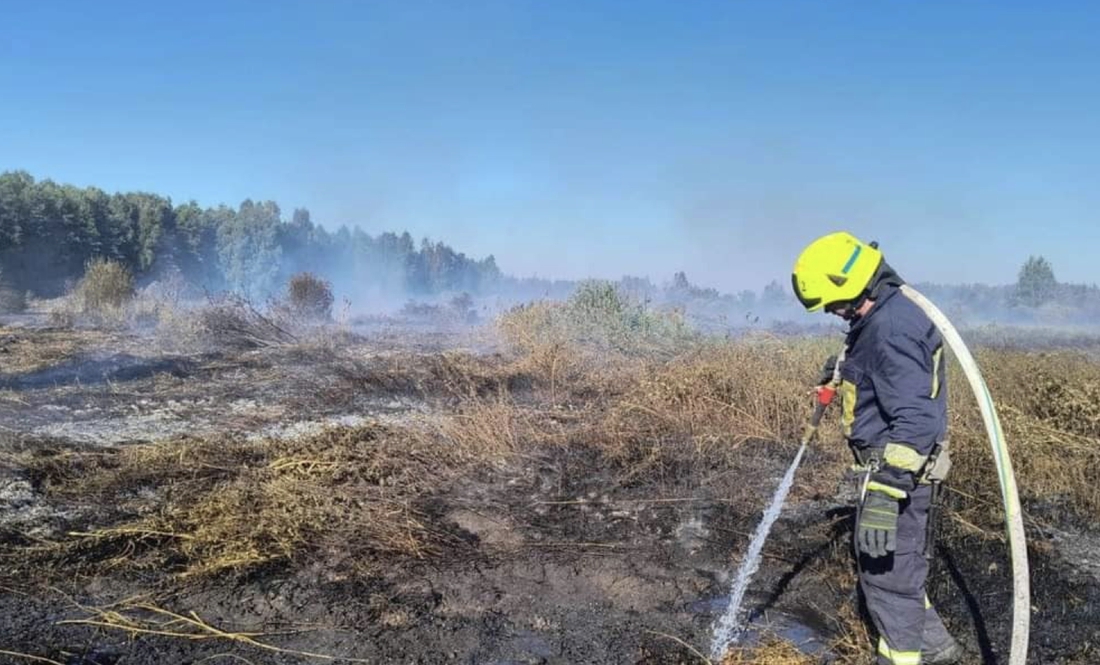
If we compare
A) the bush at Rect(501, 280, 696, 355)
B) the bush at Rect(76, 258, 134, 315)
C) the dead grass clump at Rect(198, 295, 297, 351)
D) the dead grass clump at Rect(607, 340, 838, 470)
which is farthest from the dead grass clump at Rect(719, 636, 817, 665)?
the bush at Rect(76, 258, 134, 315)

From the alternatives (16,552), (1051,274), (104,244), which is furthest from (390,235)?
(16,552)

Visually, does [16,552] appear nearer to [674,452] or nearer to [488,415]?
[488,415]

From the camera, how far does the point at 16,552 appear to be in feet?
14.0

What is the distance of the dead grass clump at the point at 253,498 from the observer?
4371 mm

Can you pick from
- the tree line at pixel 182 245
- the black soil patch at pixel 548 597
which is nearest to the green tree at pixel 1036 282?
the tree line at pixel 182 245

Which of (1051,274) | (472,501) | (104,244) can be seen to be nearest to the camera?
(472,501)

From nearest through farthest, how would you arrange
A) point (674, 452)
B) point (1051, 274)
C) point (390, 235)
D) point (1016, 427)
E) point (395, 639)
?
point (395, 639)
point (1016, 427)
point (674, 452)
point (1051, 274)
point (390, 235)

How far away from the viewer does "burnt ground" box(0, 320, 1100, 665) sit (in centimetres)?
355

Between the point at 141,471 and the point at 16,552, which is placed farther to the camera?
the point at 141,471

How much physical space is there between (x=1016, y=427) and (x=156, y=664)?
6.64m

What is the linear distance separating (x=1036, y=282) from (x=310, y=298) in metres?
43.1

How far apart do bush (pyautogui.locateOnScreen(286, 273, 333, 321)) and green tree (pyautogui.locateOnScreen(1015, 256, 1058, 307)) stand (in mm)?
39853

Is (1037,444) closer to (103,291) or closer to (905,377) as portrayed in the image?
(905,377)

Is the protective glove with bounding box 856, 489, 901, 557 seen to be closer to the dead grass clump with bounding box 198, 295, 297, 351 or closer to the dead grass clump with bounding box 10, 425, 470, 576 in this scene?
the dead grass clump with bounding box 10, 425, 470, 576
